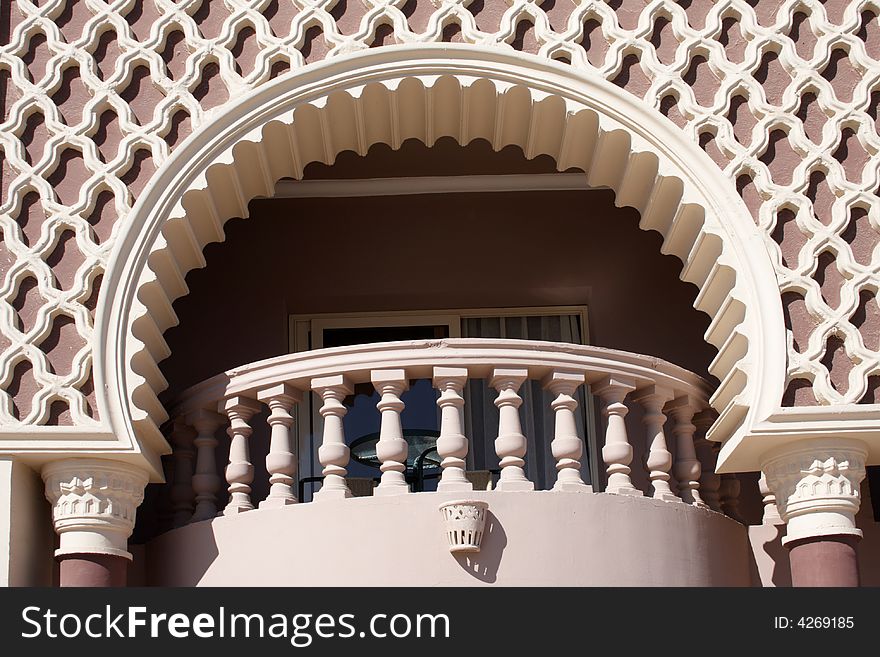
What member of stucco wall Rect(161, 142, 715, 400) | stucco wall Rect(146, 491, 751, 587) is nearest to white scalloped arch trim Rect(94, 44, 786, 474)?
stucco wall Rect(146, 491, 751, 587)

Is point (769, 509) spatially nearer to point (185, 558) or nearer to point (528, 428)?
point (528, 428)

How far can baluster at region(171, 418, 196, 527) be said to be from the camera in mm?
7188

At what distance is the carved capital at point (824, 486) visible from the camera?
21.1 ft

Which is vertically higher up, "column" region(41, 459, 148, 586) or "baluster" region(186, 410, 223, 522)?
"baluster" region(186, 410, 223, 522)

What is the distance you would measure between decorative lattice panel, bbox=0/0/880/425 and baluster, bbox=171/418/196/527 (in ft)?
2.98

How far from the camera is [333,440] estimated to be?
6.72 metres

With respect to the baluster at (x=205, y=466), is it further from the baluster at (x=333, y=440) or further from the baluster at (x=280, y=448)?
the baluster at (x=333, y=440)

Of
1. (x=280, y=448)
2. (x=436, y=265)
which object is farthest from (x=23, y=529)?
(x=436, y=265)

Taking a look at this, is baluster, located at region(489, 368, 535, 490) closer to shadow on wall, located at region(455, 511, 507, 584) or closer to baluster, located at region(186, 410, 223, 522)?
shadow on wall, located at region(455, 511, 507, 584)

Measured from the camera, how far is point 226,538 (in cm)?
663

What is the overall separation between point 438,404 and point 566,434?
23.0 inches
